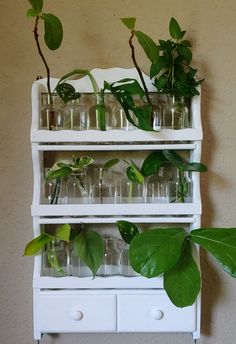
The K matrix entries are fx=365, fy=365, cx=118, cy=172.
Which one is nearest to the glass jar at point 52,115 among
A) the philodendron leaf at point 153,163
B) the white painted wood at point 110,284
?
the white painted wood at point 110,284

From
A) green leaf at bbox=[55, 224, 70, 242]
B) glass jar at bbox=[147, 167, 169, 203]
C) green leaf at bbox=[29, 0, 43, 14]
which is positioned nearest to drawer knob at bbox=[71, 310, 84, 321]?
green leaf at bbox=[55, 224, 70, 242]

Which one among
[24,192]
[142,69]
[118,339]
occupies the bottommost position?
[118,339]

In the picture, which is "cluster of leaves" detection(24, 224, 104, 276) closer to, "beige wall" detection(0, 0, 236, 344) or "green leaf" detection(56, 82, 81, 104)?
"beige wall" detection(0, 0, 236, 344)

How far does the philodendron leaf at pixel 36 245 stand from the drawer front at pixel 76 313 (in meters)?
0.13

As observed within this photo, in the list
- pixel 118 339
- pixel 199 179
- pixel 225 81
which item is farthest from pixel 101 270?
pixel 225 81

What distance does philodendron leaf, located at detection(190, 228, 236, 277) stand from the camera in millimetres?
833

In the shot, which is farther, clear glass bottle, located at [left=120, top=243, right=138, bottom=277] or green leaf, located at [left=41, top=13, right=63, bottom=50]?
clear glass bottle, located at [left=120, top=243, right=138, bottom=277]

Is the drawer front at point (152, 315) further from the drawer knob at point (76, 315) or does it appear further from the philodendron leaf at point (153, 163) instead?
the philodendron leaf at point (153, 163)

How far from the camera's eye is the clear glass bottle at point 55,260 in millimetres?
965

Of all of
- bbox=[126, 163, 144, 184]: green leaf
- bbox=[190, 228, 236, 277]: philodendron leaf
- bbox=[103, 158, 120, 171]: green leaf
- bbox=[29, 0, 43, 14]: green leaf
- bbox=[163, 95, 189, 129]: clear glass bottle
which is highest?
bbox=[29, 0, 43, 14]: green leaf

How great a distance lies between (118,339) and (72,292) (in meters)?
0.25

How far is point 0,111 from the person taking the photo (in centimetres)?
103

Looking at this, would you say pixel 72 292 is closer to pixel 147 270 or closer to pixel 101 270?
pixel 101 270

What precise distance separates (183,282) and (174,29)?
0.63 m
